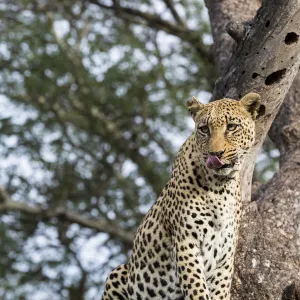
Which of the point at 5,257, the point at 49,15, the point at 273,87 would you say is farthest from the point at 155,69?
the point at 273,87

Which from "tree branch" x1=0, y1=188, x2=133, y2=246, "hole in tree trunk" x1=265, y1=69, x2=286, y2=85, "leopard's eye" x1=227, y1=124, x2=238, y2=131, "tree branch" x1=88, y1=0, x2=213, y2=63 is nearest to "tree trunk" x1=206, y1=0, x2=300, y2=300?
"hole in tree trunk" x1=265, y1=69, x2=286, y2=85

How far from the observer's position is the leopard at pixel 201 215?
652cm

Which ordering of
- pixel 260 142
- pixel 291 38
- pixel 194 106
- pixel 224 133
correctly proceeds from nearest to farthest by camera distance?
pixel 224 133 → pixel 194 106 → pixel 291 38 → pixel 260 142

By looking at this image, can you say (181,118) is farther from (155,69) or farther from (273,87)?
(273,87)

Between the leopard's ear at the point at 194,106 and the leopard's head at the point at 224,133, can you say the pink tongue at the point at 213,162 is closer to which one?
the leopard's head at the point at 224,133

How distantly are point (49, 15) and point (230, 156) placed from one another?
1287cm

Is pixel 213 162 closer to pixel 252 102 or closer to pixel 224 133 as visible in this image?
pixel 224 133

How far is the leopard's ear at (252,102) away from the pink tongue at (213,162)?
0.64 m

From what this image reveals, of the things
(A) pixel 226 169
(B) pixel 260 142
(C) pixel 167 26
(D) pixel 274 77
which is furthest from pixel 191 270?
(C) pixel 167 26

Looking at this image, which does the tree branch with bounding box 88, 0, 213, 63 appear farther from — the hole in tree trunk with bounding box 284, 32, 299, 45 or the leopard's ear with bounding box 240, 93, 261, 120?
the leopard's ear with bounding box 240, 93, 261, 120

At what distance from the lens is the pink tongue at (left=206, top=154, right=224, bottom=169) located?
20.9ft

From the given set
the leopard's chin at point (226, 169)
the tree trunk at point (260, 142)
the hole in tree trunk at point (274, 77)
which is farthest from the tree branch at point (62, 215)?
the leopard's chin at point (226, 169)

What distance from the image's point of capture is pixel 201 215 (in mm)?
6777

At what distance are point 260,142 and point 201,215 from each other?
1322mm
